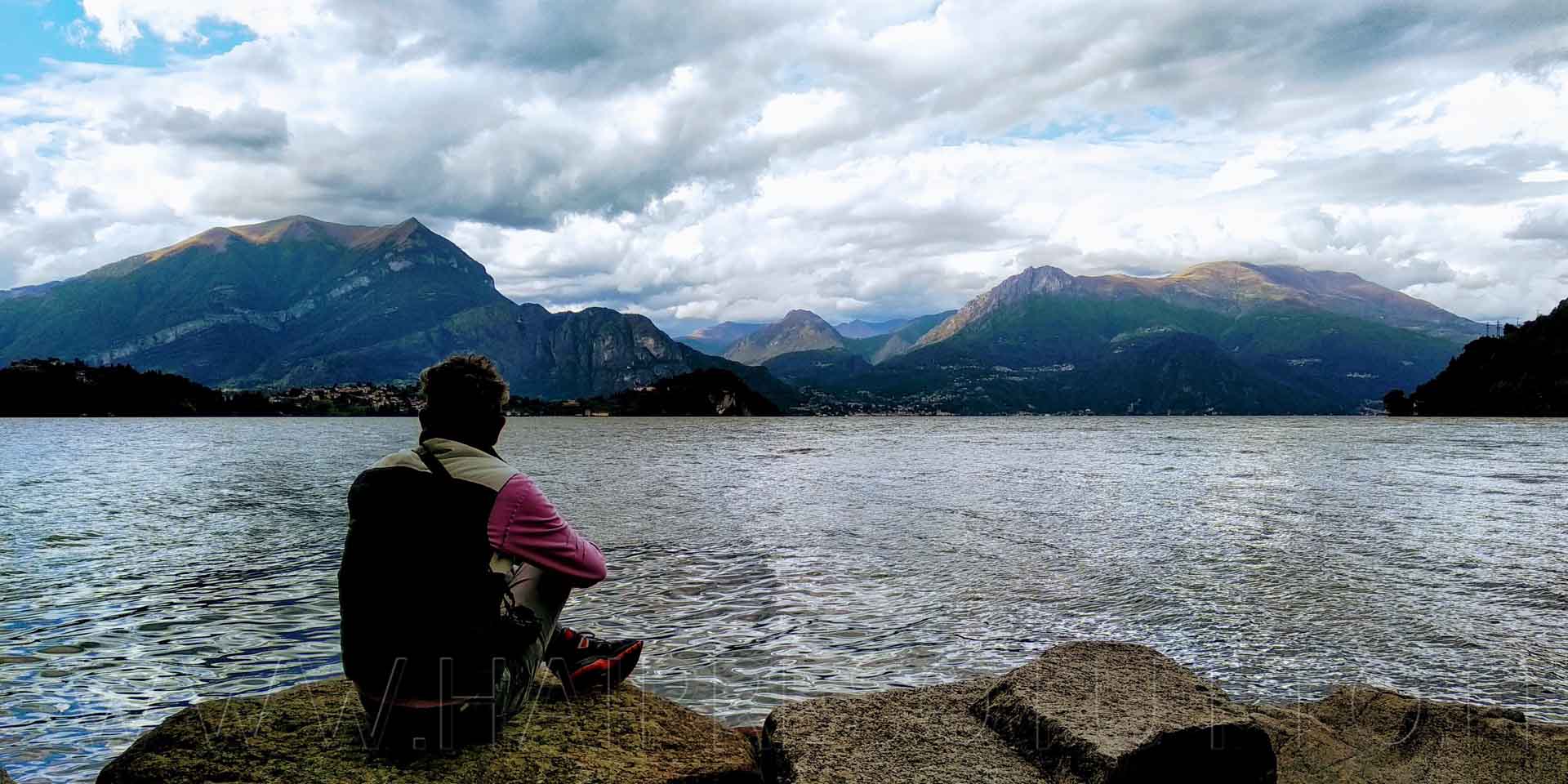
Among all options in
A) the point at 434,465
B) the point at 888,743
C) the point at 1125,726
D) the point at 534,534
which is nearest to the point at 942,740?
the point at 888,743

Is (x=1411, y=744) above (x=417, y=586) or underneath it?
underneath

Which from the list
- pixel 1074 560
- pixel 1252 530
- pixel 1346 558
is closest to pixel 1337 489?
pixel 1252 530

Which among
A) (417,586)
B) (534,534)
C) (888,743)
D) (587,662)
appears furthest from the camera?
(587,662)

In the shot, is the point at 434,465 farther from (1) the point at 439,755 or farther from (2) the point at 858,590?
(2) the point at 858,590

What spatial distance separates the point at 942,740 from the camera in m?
7.48

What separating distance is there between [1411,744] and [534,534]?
860 cm

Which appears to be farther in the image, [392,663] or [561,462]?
[561,462]

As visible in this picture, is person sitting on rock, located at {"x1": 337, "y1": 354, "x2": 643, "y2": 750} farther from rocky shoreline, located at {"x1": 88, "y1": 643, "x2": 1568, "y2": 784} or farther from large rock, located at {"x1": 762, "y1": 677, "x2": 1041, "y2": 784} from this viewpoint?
large rock, located at {"x1": 762, "y1": 677, "x2": 1041, "y2": 784}

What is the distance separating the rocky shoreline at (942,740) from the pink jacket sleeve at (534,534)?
1.52m

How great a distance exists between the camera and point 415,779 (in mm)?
6418

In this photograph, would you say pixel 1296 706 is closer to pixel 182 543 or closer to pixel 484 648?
pixel 484 648

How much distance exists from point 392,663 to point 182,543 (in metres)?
22.2

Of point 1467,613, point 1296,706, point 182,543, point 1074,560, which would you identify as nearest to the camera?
point 1296,706

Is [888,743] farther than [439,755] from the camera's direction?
Answer: Yes
